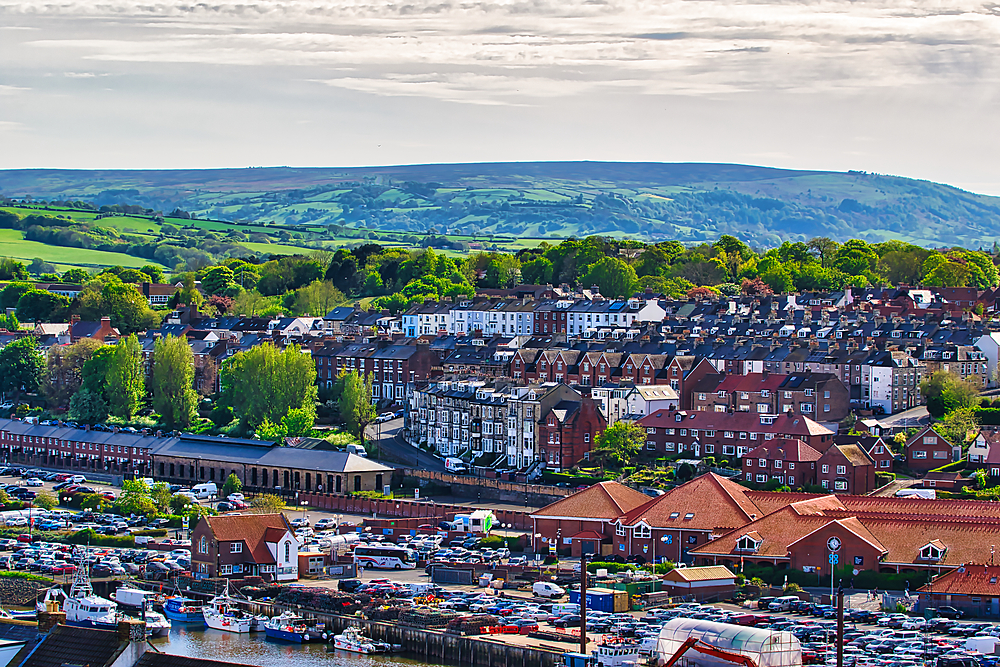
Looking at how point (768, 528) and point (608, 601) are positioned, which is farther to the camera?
point (768, 528)

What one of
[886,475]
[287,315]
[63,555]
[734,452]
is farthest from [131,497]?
[287,315]

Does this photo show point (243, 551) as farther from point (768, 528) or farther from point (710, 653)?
point (710, 653)

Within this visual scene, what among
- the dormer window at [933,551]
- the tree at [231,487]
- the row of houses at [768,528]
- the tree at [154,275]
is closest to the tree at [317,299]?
the tree at [154,275]

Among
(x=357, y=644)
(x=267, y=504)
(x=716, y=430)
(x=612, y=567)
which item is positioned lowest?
(x=267, y=504)

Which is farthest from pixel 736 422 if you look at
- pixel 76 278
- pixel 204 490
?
pixel 76 278

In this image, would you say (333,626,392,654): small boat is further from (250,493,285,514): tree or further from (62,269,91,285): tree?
(62,269,91,285): tree

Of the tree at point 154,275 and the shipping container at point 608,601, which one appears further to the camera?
the tree at point 154,275

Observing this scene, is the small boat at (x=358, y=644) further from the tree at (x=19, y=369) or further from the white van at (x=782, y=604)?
the tree at (x=19, y=369)
